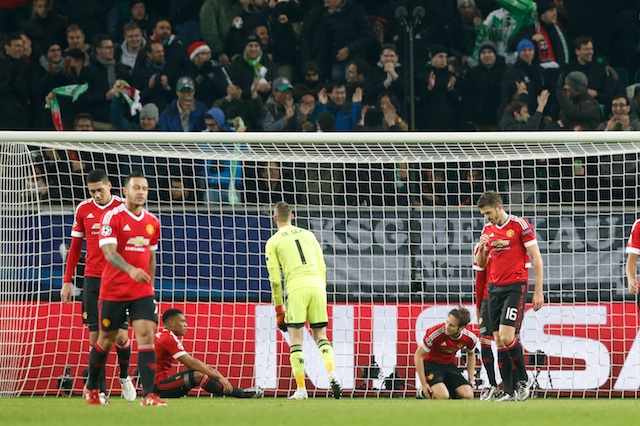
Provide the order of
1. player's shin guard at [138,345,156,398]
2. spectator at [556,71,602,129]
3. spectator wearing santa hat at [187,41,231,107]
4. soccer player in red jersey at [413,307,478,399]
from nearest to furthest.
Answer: player's shin guard at [138,345,156,398] → soccer player in red jersey at [413,307,478,399] → spectator at [556,71,602,129] → spectator wearing santa hat at [187,41,231,107]

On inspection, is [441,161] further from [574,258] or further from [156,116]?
[156,116]

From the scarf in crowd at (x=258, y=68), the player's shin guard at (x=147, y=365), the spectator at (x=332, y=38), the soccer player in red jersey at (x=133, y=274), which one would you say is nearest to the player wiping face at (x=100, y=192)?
the soccer player in red jersey at (x=133, y=274)

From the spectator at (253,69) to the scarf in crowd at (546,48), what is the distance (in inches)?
133

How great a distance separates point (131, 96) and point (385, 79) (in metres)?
3.16

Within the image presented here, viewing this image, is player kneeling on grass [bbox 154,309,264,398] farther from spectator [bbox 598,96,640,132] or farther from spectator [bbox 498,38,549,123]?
spectator [bbox 598,96,640,132]

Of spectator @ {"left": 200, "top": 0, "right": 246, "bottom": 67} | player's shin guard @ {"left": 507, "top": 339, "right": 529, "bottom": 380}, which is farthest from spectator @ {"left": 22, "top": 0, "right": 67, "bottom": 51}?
player's shin guard @ {"left": 507, "top": 339, "right": 529, "bottom": 380}

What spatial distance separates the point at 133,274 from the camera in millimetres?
8281

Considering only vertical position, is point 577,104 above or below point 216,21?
below

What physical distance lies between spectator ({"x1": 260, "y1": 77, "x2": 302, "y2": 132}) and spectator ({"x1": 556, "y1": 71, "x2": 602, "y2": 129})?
3188 mm

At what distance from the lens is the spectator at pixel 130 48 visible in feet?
49.4

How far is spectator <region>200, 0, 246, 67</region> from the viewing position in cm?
1538

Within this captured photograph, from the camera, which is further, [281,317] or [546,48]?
[546,48]

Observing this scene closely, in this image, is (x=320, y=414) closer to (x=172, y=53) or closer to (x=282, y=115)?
(x=282, y=115)

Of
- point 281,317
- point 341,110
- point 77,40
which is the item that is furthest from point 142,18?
point 281,317
